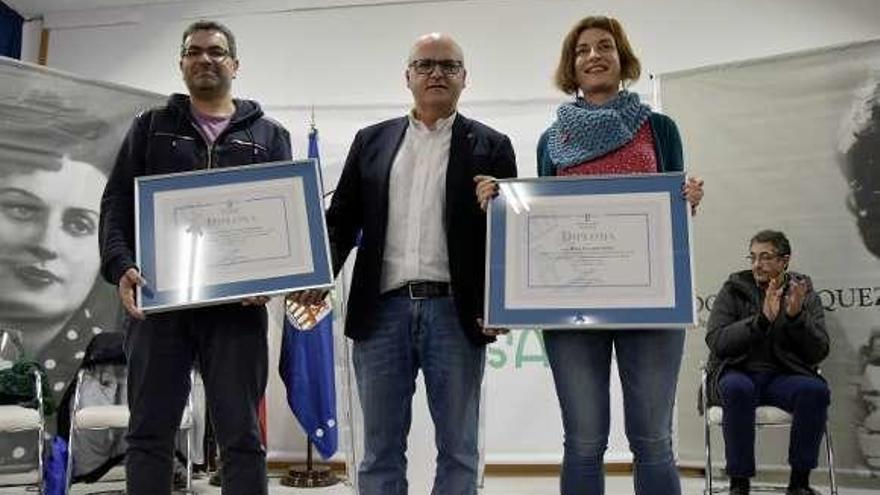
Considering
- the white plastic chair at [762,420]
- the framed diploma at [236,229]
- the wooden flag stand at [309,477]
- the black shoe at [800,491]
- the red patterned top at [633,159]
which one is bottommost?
the wooden flag stand at [309,477]

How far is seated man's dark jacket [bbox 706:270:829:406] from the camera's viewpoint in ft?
11.1

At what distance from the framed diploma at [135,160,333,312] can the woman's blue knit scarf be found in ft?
2.07

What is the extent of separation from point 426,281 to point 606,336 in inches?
17.6

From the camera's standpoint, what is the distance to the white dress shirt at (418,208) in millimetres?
1947

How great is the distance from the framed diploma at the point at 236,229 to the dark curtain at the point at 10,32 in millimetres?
4141

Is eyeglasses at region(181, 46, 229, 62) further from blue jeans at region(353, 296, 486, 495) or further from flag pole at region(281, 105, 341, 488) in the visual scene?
flag pole at region(281, 105, 341, 488)

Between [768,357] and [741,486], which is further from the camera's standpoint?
[768,357]

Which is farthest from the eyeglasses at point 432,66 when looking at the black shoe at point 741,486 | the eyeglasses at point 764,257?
the black shoe at point 741,486

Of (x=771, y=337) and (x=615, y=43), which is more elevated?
(x=615, y=43)

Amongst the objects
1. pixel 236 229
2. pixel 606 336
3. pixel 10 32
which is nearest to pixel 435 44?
pixel 236 229

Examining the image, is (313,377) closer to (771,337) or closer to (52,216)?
(52,216)

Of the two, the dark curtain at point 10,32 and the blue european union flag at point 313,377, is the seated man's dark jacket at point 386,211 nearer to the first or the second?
the blue european union flag at point 313,377

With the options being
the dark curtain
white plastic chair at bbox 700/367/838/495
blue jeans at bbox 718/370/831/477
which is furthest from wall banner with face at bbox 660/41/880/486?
the dark curtain

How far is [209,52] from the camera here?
2.03 meters
